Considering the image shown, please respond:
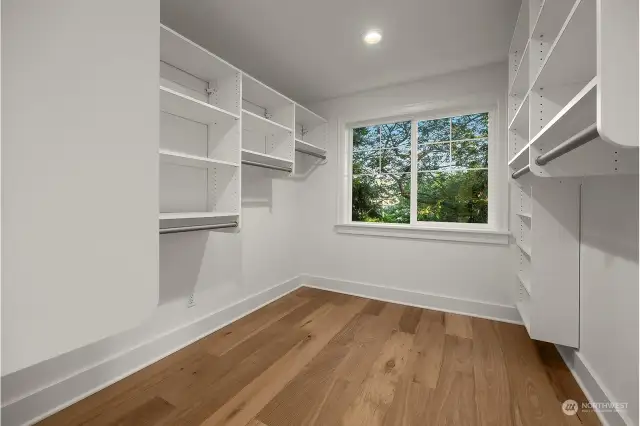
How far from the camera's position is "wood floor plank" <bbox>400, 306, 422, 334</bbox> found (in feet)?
7.88

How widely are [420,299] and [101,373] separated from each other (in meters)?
2.55

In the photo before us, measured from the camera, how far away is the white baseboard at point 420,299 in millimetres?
2588

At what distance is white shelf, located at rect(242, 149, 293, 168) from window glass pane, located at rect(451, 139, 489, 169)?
160 centimetres

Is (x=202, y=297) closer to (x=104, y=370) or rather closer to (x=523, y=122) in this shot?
(x=104, y=370)

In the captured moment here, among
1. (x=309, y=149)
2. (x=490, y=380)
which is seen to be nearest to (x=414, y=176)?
(x=309, y=149)

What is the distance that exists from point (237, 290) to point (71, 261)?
222 centimetres

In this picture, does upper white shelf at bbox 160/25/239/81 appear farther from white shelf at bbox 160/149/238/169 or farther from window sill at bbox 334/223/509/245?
window sill at bbox 334/223/509/245

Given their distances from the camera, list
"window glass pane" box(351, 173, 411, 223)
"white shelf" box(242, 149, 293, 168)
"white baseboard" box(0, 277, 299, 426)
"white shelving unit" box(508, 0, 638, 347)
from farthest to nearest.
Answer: "window glass pane" box(351, 173, 411, 223) < "white shelf" box(242, 149, 293, 168) < "white baseboard" box(0, 277, 299, 426) < "white shelving unit" box(508, 0, 638, 347)

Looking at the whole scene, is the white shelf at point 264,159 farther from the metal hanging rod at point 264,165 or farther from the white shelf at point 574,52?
the white shelf at point 574,52

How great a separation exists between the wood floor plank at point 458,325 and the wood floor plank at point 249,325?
4.40ft

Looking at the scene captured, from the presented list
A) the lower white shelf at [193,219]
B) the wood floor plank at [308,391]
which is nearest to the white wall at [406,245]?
the wood floor plank at [308,391]

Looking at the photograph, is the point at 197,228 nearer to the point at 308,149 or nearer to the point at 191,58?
the point at 191,58

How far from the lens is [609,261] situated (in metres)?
1.46

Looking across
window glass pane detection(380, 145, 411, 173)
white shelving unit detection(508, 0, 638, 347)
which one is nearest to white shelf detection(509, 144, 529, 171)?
white shelving unit detection(508, 0, 638, 347)
